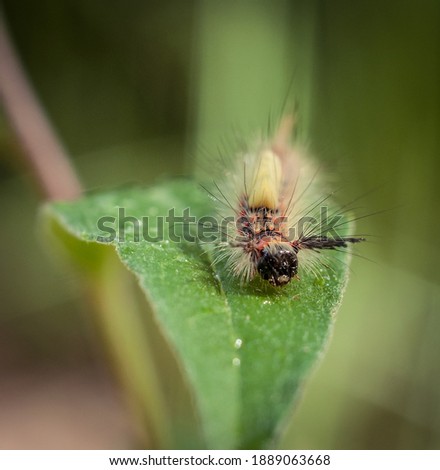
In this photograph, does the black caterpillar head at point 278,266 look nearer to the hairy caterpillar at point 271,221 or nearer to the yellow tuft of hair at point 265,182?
the hairy caterpillar at point 271,221

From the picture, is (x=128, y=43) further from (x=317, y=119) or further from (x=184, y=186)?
(x=184, y=186)

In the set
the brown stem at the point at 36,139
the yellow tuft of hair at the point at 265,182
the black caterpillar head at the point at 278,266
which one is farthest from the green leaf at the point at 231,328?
the brown stem at the point at 36,139

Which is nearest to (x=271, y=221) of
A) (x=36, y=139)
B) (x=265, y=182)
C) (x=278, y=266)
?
(x=265, y=182)

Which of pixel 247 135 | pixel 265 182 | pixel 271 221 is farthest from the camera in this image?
pixel 247 135

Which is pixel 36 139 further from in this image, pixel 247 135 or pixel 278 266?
pixel 278 266

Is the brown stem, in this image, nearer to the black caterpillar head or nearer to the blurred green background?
the blurred green background

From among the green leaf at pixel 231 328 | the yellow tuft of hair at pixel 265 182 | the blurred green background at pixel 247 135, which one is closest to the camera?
the green leaf at pixel 231 328
